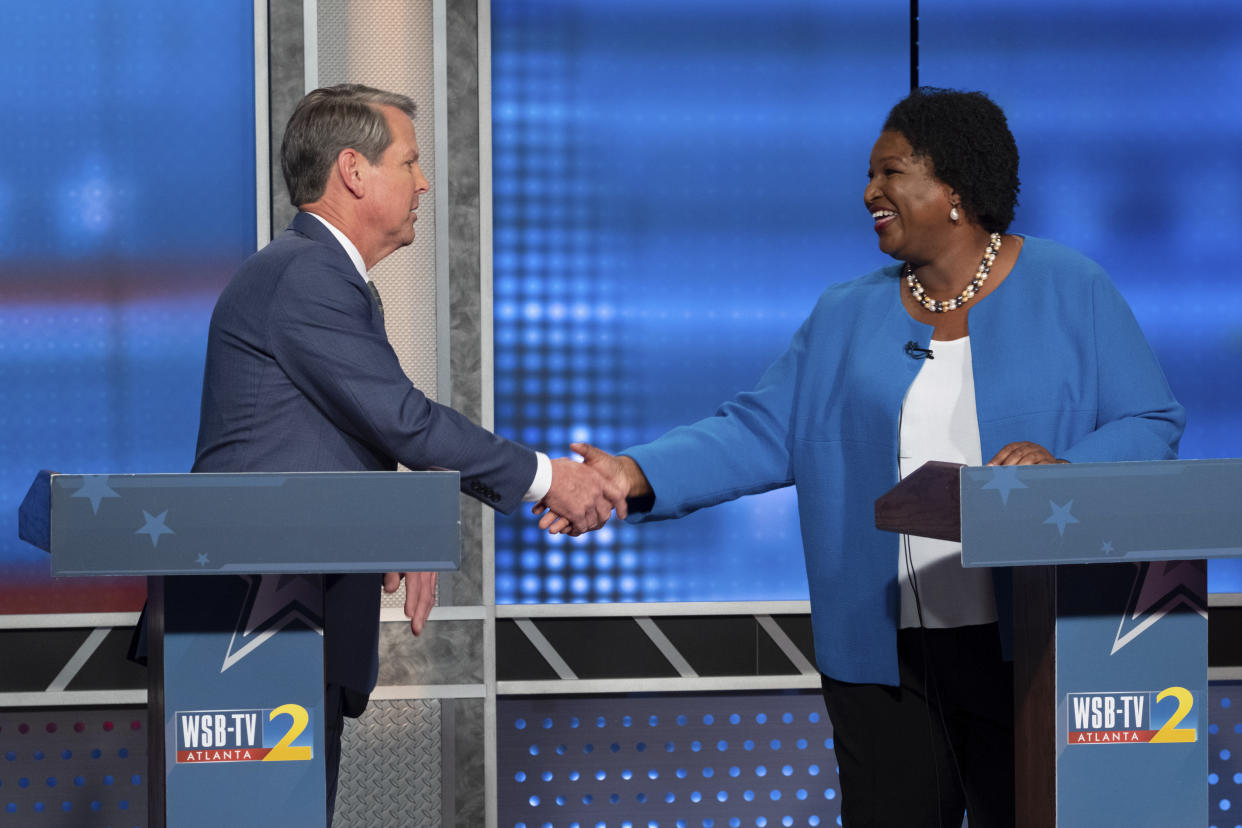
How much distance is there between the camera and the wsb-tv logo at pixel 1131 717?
5.21 feet

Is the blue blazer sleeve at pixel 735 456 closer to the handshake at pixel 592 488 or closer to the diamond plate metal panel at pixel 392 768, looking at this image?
the handshake at pixel 592 488

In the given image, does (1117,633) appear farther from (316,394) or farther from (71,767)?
(71,767)

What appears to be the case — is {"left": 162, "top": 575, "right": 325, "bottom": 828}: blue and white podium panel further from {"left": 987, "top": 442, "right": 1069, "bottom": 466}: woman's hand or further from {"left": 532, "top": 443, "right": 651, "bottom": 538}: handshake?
{"left": 987, "top": 442, "right": 1069, "bottom": 466}: woman's hand

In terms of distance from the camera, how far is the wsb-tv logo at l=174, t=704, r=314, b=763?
1.53 m

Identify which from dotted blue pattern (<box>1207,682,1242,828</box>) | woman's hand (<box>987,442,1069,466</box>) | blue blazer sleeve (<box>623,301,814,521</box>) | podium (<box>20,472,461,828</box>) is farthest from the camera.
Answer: dotted blue pattern (<box>1207,682,1242,828</box>)

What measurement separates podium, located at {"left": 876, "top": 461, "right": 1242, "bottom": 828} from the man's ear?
3.91ft

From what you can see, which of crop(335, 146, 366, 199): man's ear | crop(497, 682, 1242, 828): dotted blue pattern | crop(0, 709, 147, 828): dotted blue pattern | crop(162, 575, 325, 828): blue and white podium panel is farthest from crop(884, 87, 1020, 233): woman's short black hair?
crop(0, 709, 147, 828): dotted blue pattern

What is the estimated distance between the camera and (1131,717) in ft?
5.25

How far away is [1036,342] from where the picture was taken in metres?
2.08

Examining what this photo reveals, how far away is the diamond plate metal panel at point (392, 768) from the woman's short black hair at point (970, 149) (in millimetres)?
2077

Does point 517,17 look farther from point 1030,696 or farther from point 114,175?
point 1030,696

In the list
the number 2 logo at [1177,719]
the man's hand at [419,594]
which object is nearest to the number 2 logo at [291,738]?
the man's hand at [419,594]

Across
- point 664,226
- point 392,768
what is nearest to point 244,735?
point 392,768

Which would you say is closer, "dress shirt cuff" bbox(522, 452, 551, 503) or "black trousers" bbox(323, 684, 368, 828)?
"black trousers" bbox(323, 684, 368, 828)
